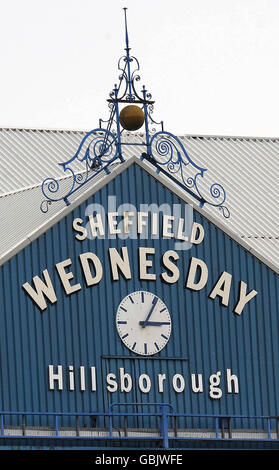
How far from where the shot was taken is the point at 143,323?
266 ft

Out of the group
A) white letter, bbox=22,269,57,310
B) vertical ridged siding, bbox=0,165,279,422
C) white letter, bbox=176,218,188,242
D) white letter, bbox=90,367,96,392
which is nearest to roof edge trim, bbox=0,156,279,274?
vertical ridged siding, bbox=0,165,279,422

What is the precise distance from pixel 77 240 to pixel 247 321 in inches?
245

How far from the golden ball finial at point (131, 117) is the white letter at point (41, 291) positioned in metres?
5.86

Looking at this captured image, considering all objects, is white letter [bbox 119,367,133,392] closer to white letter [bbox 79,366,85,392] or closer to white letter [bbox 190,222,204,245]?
white letter [bbox 79,366,85,392]

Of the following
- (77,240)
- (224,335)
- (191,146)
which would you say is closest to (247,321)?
(224,335)

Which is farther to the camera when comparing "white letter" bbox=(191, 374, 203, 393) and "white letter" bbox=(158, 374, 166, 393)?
"white letter" bbox=(191, 374, 203, 393)

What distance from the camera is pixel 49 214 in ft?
267

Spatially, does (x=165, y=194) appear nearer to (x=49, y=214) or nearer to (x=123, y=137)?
(x=49, y=214)

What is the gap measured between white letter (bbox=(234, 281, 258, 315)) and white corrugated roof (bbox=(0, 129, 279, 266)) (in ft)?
26.2

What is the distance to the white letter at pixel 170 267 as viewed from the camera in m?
82.1

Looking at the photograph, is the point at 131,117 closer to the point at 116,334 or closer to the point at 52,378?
the point at 116,334

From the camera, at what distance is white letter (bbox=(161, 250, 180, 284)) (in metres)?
82.1

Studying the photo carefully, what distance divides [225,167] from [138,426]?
2133 cm

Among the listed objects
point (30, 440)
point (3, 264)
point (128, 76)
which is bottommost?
point (30, 440)
